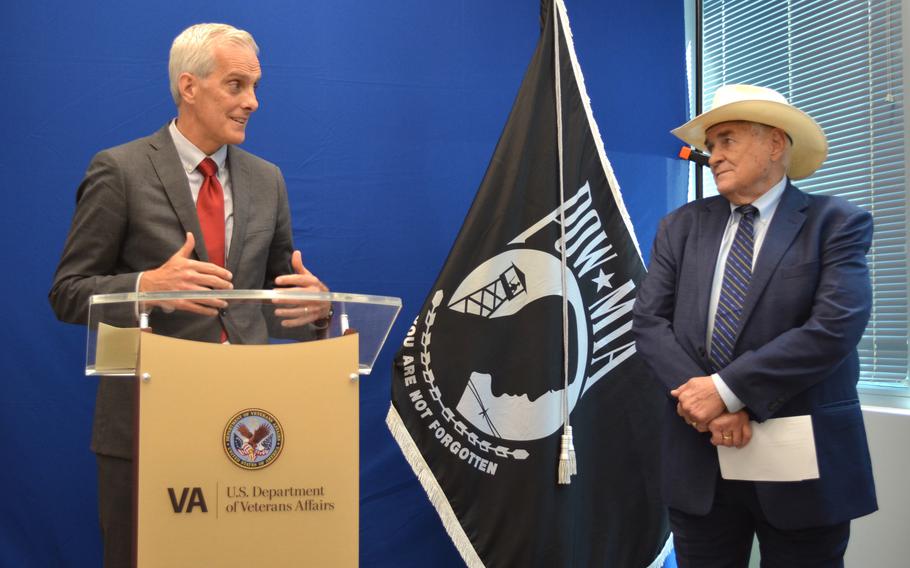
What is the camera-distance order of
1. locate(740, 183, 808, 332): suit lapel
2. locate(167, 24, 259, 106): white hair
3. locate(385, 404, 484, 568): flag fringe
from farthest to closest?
locate(385, 404, 484, 568): flag fringe < locate(740, 183, 808, 332): suit lapel < locate(167, 24, 259, 106): white hair

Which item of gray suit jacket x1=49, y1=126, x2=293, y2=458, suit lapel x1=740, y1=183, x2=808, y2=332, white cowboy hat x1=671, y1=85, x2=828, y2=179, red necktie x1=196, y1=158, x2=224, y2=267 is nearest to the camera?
gray suit jacket x1=49, y1=126, x2=293, y2=458

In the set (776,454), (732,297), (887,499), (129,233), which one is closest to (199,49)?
(129,233)

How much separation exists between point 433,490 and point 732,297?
1.03 m

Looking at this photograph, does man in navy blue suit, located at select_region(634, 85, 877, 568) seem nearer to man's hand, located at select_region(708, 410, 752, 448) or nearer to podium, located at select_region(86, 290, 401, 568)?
man's hand, located at select_region(708, 410, 752, 448)

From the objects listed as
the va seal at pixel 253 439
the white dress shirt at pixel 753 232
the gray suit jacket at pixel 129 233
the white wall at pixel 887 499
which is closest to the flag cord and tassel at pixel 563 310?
the white dress shirt at pixel 753 232

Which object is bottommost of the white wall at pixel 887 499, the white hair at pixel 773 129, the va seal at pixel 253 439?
the white wall at pixel 887 499

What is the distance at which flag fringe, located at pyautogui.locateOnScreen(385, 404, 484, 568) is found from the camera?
2512 mm

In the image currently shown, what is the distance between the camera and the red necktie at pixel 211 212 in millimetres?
1822

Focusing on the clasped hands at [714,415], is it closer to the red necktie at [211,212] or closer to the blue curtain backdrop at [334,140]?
the red necktie at [211,212]

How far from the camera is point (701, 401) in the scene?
6.66 ft

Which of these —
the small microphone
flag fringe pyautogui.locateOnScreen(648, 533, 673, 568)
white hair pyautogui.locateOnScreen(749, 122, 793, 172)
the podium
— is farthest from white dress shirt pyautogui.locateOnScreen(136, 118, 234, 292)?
flag fringe pyautogui.locateOnScreen(648, 533, 673, 568)

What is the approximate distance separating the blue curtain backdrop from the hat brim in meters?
1.03

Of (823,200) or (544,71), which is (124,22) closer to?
(544,71)

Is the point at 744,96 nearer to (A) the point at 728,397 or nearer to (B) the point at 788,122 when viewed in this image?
(B) the point at 788,122
